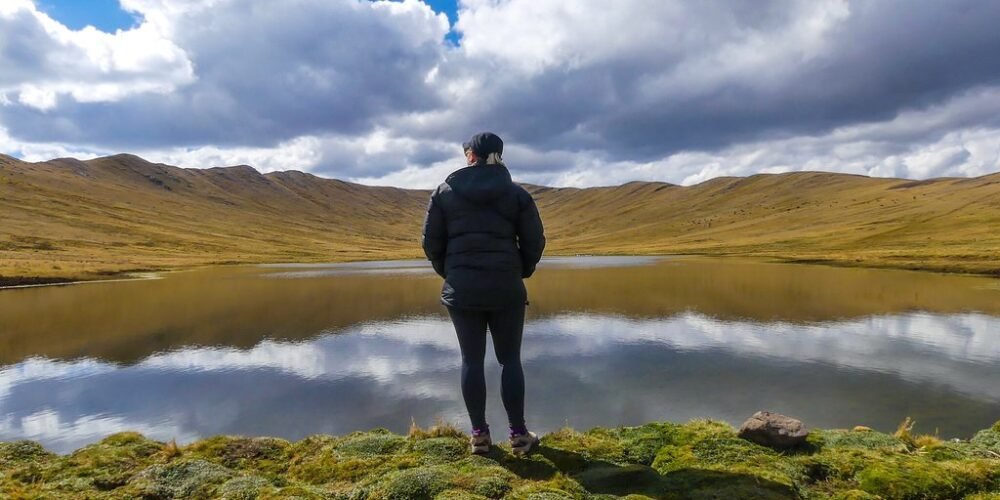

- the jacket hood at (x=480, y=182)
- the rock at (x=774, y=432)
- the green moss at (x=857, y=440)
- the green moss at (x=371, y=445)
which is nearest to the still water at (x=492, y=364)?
the green moss at (x=371, y=445)

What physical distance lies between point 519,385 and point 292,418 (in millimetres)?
8484

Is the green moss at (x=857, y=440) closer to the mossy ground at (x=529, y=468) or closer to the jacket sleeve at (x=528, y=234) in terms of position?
the mossy ground at (x=529, y=468)

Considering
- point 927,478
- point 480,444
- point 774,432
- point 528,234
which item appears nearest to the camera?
point 927,478

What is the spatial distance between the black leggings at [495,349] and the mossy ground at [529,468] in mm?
755

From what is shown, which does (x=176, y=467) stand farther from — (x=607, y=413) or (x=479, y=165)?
(x=607, y=413)

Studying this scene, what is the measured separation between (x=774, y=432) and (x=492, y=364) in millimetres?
11675

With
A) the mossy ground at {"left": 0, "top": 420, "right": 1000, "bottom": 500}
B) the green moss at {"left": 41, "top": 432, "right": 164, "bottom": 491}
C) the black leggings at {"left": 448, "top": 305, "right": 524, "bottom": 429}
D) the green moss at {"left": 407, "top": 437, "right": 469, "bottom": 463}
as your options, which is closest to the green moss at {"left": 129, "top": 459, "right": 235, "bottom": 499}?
the mossy ground at {"left": 0, "top": 420, "right": 1000, "bottom": 500}

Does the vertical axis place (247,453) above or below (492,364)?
above

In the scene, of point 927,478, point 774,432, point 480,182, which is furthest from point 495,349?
point 927,478

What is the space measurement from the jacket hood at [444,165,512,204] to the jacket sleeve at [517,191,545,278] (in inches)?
15.0

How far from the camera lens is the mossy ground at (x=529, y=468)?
6211 millimetres

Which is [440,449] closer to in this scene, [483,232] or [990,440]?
[483,232]

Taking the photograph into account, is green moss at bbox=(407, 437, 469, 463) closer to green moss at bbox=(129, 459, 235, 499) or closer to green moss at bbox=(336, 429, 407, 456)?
green moss at bbox=(336, 429, 407, 456)

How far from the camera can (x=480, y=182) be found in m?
7.24
